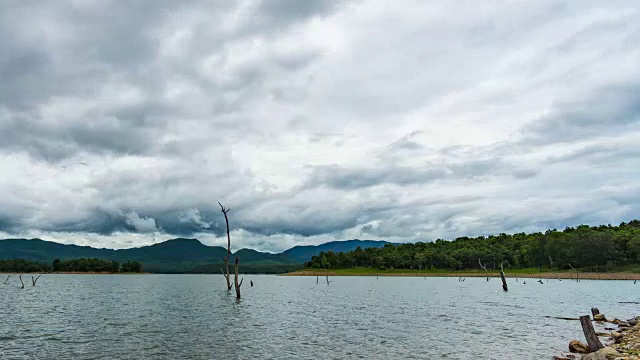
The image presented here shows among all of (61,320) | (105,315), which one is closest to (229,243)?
(105,315)

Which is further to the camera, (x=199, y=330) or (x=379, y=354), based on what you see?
(x=199, y=330)

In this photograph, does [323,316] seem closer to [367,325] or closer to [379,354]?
[367,325]

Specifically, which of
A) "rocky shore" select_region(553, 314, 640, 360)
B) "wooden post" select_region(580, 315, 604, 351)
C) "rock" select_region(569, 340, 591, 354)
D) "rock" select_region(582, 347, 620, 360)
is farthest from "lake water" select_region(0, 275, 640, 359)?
"rock" select_region(582, 347, 620, 360)

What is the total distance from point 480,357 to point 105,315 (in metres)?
50.7

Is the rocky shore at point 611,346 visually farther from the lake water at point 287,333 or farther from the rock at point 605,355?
the lake water at point 287,333

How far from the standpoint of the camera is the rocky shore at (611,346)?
1137 inches

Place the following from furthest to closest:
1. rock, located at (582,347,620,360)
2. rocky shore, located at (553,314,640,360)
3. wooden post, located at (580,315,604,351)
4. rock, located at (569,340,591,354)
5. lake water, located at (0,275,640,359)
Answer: lake water, located at (0,275,640,359) → rock, located at (569,340,591,354) → wooden post, located at (580,315,604,351) → rocky shore, located at (553,314,640,360) → rock, located at (582,347,620,360)

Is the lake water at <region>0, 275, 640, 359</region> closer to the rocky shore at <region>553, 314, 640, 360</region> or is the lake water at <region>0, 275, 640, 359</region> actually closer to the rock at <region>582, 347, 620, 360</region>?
the rocky shore at <region>553, 314, 640, 360</region>

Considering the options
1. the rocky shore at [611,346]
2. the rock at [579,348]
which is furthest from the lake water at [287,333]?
the rocky shore at [611,346]

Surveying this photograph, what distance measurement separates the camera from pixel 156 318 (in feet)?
199

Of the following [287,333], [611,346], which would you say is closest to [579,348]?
[611,346]

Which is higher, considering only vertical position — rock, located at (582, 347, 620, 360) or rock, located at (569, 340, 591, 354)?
rock, located at (582, 347, 620, 360)

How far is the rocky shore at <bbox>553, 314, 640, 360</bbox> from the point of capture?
28.9 m

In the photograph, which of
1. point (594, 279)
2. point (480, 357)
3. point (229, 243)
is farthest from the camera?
point (594, 279)
